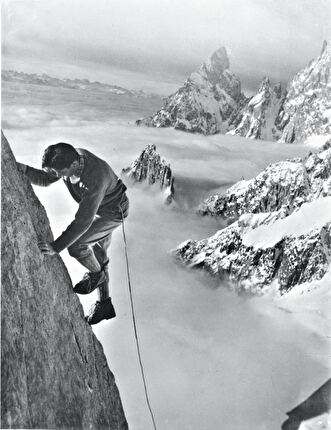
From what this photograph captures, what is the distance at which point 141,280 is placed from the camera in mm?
3471

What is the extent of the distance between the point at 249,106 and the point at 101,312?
1.90m

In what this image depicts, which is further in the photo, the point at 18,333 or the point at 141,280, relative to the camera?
the point at 141,280

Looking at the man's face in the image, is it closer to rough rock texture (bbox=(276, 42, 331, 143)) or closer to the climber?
the climber

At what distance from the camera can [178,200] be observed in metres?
3.55

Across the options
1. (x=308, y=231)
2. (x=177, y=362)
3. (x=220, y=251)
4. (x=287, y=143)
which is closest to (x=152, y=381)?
(x=177, y=362)

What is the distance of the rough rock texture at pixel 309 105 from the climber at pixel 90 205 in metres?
1.36

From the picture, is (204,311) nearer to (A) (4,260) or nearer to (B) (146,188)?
(B) (146,188)

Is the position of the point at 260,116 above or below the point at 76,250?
above

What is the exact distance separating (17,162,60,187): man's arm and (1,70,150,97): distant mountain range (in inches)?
25.7

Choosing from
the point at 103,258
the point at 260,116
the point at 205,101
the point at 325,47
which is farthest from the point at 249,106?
the point at 103,258

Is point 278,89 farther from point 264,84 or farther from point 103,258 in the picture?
point 103,258

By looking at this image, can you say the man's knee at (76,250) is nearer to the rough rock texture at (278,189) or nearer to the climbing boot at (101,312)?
the climbing boot at (101,312)

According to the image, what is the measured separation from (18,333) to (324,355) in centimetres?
208

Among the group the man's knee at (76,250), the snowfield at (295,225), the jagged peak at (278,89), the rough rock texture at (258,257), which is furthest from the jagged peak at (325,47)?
the man's knee at (76,250)
